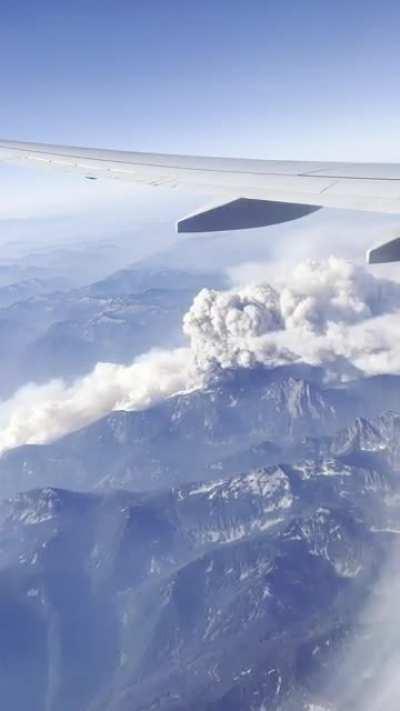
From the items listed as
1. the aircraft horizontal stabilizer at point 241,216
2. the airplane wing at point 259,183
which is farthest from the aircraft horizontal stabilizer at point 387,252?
the aircraft horizontal stabilizer at point 241,216

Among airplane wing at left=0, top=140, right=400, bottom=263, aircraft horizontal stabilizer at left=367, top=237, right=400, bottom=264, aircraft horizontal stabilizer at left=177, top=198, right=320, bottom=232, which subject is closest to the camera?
aircraft horizontal stabilizer at left=367, top=237, right=400, bottom=264

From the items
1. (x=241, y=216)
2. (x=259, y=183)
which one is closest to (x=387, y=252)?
(x=241, y=216)

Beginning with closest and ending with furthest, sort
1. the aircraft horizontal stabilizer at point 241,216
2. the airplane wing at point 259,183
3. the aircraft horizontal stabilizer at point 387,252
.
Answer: the aircraft horizontal stabilizer at point 387,252, the airplane wing at point 259,183, the aircraft horizontal stabilizer at point 241,216

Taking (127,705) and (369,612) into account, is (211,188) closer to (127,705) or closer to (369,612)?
(127,705)

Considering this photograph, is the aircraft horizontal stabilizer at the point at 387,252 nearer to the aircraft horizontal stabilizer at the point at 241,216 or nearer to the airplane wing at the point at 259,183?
the airplane wing at the point at 259,183

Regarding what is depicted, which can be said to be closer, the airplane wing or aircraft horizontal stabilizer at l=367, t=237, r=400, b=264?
aircraft horizontal stabilizer at l=367, t=237, r=400, b=264

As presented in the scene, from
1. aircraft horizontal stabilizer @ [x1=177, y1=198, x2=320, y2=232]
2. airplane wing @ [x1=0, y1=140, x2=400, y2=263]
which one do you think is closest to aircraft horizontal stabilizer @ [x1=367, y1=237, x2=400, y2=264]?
airplane wing @ [x1=0, y1=140, x2=400, y2=263]

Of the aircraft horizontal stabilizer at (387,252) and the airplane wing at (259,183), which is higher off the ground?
the airplane wing at (259,183)

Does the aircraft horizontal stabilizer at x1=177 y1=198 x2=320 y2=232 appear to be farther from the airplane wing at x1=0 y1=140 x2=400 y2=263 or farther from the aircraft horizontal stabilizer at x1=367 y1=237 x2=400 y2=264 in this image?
the aircraft horizontal stabilizer at x1=367 y1=237 x2=400 y2=264
